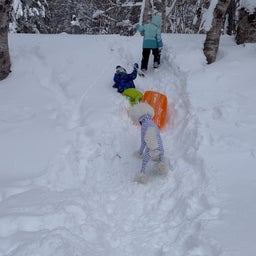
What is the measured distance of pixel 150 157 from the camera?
5215 millimetres

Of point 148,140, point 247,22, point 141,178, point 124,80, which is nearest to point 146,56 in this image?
point 124,80

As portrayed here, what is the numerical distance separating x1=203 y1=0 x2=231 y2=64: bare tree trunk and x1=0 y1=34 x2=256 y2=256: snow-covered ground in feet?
0.66

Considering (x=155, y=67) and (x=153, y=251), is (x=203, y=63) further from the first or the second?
(x=153, y=251)

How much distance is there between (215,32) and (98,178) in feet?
13.5

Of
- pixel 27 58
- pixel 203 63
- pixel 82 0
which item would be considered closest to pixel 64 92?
pixel 27 58

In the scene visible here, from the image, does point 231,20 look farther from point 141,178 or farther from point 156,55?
point 141,178

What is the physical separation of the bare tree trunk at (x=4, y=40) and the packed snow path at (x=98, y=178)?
0.38m

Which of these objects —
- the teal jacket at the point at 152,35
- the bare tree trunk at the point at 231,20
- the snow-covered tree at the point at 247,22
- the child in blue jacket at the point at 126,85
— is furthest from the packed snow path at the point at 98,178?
the bare tree trunk at the point at 231,20

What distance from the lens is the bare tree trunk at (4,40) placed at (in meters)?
7.64

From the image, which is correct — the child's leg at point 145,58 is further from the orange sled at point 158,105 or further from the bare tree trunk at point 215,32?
the orange sled at point 158,105

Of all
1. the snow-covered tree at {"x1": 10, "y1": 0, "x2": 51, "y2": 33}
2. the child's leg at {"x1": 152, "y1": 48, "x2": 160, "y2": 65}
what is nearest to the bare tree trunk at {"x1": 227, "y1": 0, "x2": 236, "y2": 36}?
the child's leg at {"x1": 152, "y1": 48, "x2": 160, "y2": 65}

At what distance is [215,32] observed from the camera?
24.6 ft

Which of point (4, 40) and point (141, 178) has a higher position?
point (4, 40)

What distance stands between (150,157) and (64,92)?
3338 millimetres
